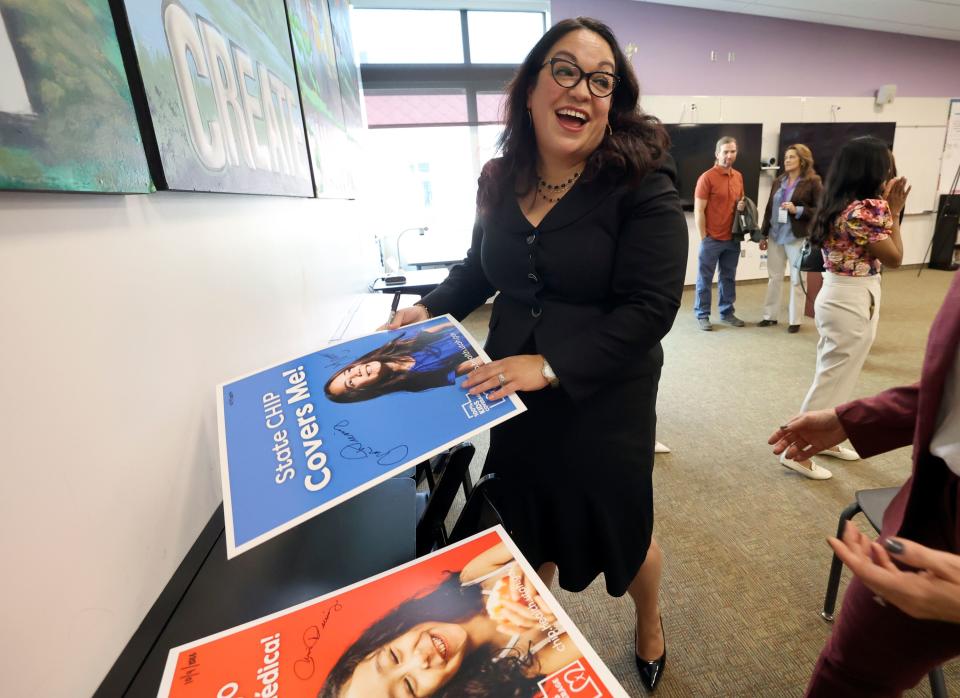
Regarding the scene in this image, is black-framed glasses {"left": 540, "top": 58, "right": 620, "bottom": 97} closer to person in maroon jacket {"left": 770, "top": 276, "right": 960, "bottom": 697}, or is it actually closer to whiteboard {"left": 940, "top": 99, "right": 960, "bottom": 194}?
person in maroon jacket {"left": 770, "top": 276, "right": 960, "bottom": 697}

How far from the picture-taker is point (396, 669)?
16.4 inches

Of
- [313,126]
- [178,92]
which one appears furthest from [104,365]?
[313,126]

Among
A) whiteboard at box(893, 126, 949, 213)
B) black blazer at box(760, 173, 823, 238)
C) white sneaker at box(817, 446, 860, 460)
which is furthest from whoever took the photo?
whiteboard at box(893, 126, 949, 213)

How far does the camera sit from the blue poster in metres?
0.51

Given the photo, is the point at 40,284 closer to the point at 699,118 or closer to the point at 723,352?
the point at 723,352

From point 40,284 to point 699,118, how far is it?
6.31 metres

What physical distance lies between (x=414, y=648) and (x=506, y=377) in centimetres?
38

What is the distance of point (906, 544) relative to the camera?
497 mm

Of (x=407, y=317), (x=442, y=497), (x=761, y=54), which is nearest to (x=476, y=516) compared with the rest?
(x=442, y=497)

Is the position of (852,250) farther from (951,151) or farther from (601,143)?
(951,151)

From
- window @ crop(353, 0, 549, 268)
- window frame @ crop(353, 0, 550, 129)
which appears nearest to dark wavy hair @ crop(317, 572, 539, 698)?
window @ crop(353, 0, 549, 268)

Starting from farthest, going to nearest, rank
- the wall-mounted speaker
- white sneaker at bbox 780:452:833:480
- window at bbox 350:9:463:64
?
the wall-mounted speaker → window at bbox 350:9:463:64 → white sneaker at bbox 780:452:833:480

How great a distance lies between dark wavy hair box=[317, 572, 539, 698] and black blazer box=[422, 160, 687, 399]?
1.27 ft

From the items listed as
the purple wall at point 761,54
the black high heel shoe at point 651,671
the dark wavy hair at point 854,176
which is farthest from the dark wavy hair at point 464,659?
the purple wall at point 761,54
